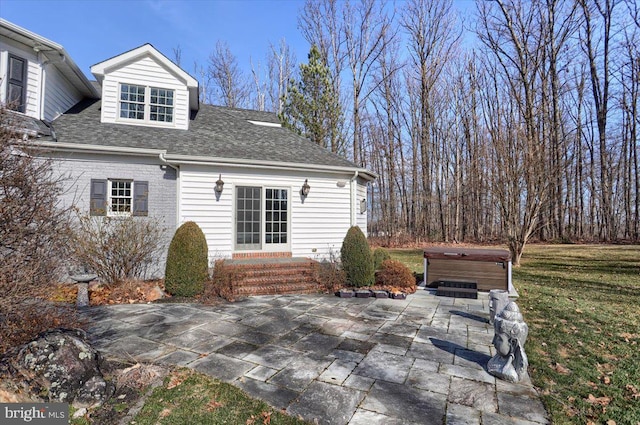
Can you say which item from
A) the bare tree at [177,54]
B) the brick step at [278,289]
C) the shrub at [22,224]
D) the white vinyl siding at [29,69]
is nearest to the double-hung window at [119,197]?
the white vinyl siding at [29,69]

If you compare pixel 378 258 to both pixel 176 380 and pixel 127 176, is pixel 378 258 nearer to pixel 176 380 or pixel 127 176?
pixel 176 380

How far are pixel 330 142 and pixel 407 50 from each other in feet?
33.0

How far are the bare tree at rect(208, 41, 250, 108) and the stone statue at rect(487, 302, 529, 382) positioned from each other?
24.8 meters


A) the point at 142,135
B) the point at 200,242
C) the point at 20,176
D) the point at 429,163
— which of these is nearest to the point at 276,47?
the point at 429,163

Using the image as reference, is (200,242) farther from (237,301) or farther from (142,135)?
(142,135)

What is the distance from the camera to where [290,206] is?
361 inches

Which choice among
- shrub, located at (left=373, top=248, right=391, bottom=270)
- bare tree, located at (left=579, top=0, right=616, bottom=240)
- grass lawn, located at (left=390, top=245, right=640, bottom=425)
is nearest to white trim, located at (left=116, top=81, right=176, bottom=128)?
shrub, located at (left=373, top=248, right=391, bottom=270)

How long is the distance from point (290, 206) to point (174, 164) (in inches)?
131

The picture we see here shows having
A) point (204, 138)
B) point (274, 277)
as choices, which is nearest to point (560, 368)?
point (274, 277)

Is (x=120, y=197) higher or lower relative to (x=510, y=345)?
higher

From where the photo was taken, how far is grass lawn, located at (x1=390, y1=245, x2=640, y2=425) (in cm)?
294

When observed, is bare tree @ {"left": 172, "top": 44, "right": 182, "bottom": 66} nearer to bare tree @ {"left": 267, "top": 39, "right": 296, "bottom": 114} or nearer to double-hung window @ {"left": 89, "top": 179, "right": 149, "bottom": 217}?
bare tree @ {"left": 267, "top": 39, "right": 296, "bottom": 114}

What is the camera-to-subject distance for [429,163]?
73.7 ft

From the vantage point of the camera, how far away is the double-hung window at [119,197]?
762 centimetres
